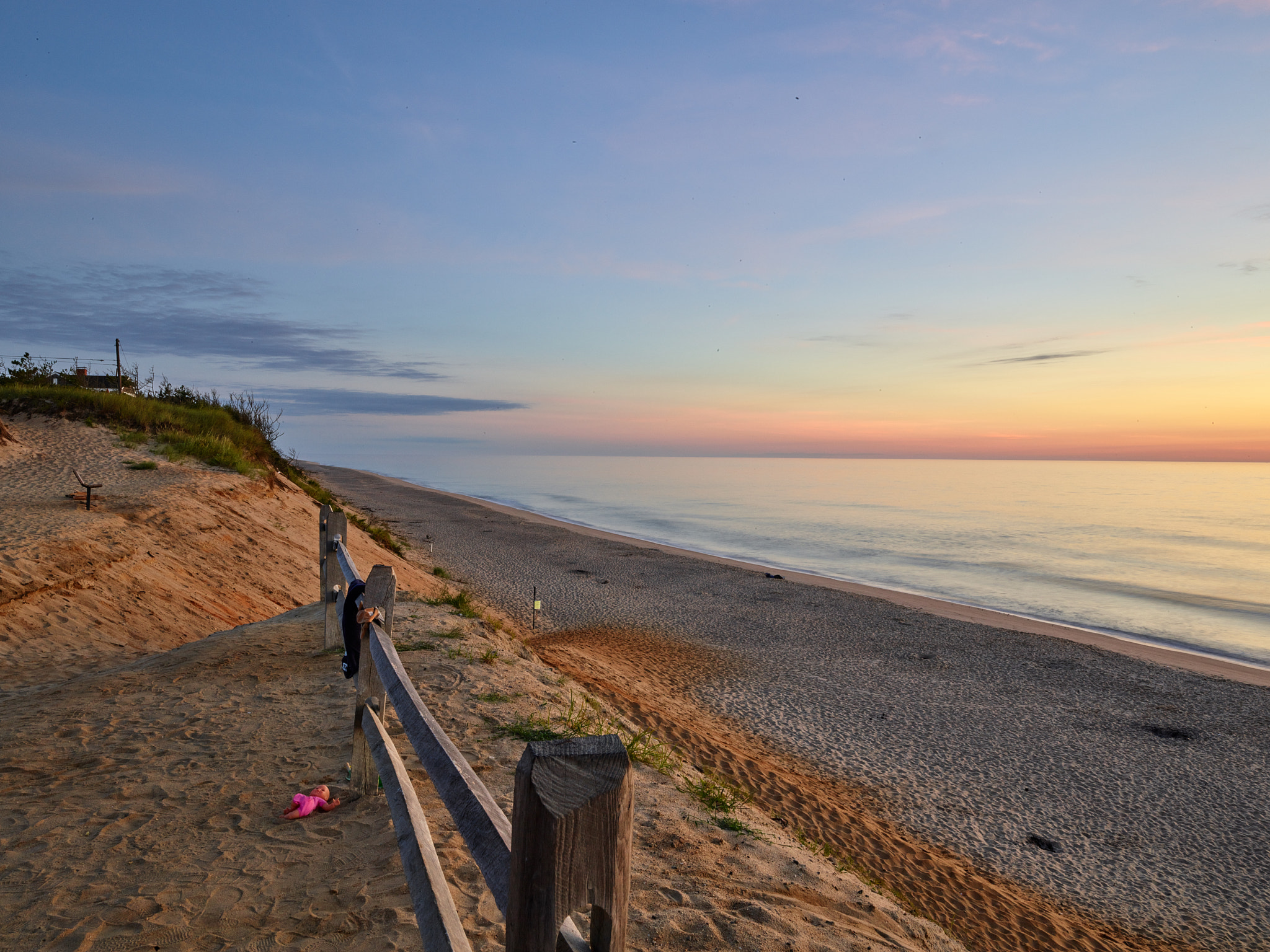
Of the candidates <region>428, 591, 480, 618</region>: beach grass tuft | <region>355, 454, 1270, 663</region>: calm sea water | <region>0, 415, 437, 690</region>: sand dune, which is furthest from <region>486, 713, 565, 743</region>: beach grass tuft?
<region>355, 454, 1270, 663</region>: calm sea water

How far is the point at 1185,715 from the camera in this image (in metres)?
12.3

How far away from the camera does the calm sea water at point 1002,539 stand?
2383 centimetres

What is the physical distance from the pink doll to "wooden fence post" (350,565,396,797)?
0.55ft

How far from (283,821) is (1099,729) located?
1214cm

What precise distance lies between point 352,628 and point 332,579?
2.99m

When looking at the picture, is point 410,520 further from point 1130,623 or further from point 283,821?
point 283,821

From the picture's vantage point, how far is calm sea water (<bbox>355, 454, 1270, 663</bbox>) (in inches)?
938

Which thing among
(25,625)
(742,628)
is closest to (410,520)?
(742,628)

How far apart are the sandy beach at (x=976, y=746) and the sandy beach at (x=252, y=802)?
191 cm

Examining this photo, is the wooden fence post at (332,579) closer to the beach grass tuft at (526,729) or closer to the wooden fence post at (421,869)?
the beach grass tuft at (526,729)

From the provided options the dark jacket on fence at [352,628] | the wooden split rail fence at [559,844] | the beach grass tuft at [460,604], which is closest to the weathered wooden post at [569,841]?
the wooden split rail fence at [559,844]

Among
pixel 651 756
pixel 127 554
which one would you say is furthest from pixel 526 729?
pixel 127 554

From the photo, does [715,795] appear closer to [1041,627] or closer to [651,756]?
[651,756]

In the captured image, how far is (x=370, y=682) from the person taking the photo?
425 cm
